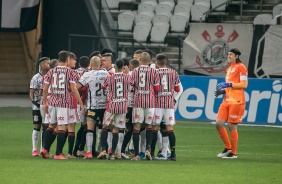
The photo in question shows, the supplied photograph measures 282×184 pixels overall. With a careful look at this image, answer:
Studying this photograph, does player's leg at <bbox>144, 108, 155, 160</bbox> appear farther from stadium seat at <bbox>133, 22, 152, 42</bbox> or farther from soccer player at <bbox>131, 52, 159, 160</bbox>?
stadium seat at <bbox>133, 22, 152, 42</bbox>

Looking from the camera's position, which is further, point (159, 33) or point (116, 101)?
point (159, 33)

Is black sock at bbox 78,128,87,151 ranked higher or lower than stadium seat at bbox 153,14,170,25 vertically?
lower

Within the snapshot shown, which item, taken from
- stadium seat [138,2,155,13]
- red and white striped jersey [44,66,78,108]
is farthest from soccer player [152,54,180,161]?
stadium seat [138,2,155,13]

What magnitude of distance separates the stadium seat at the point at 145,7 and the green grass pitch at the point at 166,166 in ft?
37.1

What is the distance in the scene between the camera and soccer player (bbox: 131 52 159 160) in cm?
1934

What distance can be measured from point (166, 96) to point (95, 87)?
4.48 ft

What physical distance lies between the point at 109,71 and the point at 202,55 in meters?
11.2

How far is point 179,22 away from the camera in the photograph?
34.7 metres

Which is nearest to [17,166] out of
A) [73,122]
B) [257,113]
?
[73,122]

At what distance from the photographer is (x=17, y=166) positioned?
58.3 ft

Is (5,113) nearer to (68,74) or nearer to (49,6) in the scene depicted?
(49,6)

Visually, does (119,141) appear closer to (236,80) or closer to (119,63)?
(119,63)

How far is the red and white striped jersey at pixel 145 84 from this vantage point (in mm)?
19328

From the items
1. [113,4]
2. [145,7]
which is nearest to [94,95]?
[145,7]
